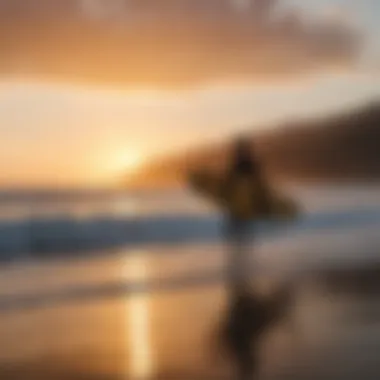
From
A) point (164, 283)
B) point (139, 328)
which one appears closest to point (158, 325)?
point (139, 328)

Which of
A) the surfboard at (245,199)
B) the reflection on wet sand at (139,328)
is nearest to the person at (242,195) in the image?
the surfboard at (245,199)

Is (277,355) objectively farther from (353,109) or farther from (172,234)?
(353,109)

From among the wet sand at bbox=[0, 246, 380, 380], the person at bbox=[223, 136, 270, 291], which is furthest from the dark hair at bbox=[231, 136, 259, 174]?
the wet sand at bbox=[0, 246, 380, 380]

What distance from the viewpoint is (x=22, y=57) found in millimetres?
1020

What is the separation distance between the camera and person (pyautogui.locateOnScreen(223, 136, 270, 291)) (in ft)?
3.59

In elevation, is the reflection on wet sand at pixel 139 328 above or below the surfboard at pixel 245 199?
below

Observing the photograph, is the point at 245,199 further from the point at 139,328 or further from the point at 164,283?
the point at 139,328

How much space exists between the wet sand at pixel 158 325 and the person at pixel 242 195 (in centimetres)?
4

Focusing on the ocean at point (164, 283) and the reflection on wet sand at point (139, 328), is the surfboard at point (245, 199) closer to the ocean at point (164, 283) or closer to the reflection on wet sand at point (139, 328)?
the ocean at point (164, 283)

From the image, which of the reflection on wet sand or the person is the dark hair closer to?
the person

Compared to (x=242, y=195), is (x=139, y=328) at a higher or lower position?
lower

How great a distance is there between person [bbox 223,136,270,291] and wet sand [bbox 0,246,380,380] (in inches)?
1.6

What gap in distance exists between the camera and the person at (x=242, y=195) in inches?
43.1

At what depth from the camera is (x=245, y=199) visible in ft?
3.64
